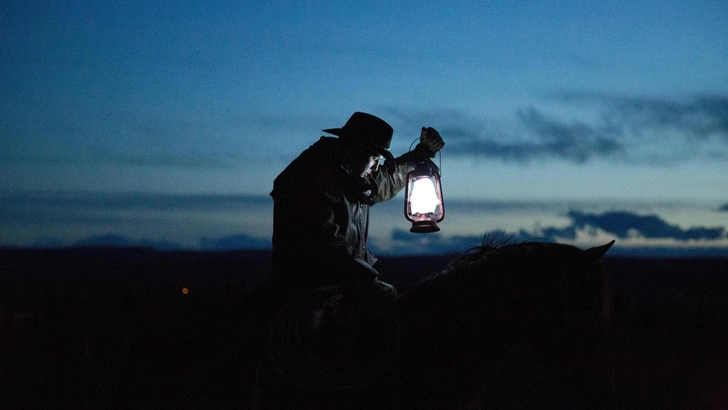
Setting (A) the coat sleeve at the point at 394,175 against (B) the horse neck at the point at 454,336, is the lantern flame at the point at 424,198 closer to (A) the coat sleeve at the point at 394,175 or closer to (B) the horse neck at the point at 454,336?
(A) the coat sleeve at the point at 394,175

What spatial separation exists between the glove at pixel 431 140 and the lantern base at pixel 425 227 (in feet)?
1.87

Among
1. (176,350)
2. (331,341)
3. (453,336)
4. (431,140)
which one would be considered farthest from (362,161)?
(176,350)

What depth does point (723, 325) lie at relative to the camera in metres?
14.9

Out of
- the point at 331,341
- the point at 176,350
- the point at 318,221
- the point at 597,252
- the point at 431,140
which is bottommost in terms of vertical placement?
the point at 176,350

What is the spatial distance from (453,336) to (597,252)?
77 cm

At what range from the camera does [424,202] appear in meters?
4.23

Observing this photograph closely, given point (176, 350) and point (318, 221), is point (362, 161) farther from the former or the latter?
point (176, 350)

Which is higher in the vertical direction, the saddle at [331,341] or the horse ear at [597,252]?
the horse ear at [597,252]

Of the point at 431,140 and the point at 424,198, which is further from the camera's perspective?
the point at 431,140

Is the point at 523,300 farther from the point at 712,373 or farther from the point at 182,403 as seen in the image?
the point at 712,373

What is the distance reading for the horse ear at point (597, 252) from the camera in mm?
2783

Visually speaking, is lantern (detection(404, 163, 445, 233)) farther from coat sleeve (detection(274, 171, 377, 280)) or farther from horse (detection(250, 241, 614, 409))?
horse (detection(250, 241, 614, 409))

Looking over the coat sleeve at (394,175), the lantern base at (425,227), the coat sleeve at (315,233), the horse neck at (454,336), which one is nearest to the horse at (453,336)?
the horse neck at (454,336)

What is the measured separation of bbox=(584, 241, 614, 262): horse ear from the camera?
278cm
